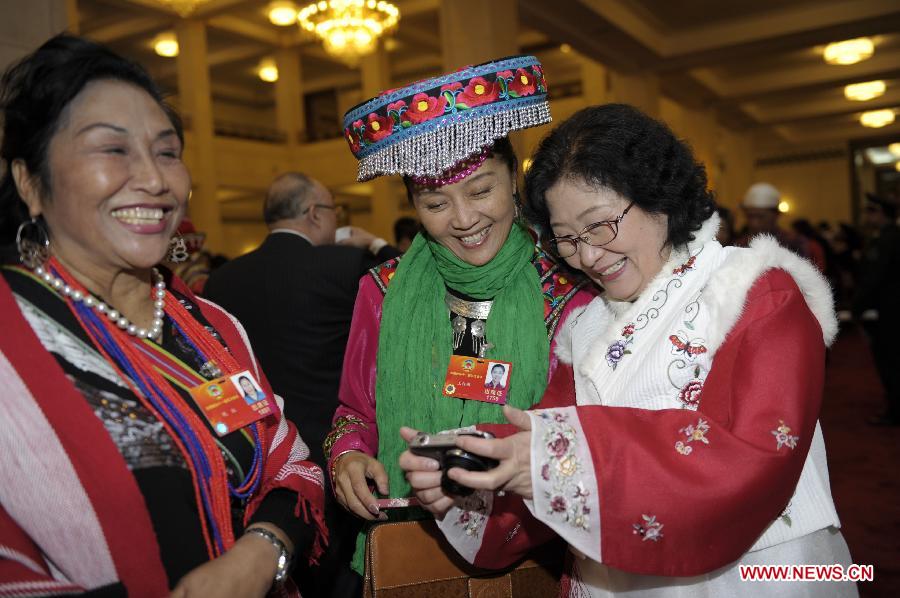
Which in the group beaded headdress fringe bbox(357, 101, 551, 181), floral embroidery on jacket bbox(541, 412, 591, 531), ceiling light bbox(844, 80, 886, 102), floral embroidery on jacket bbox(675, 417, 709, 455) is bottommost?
floral embroidery on jacket bbox(541, 412, 591, 531)

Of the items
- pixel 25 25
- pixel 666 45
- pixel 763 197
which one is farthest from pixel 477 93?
pixel 666 45

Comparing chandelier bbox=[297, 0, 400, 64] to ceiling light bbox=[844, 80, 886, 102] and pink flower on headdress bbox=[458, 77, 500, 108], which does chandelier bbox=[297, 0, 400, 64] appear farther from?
ceiling light bbox=[844, 80, 886, 102]

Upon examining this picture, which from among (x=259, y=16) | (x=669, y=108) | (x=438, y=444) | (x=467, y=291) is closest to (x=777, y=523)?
(x=438, y=444)

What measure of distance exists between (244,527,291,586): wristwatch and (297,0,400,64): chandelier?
842cm

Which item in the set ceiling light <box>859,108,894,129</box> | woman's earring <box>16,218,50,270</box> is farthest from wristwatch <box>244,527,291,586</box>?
ceiling light <box>859,108,894,129</box>

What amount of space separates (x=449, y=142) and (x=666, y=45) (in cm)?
983

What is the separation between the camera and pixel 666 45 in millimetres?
10352

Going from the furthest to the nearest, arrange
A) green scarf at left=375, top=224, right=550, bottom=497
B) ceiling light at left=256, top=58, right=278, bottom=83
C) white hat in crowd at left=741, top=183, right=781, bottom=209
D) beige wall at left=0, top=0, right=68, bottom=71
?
ceiling light at left=256, top=58, right=278, bottom=83 < white hat in crowd at left=741, top=183, right=781, bottom=209 < beige wall at left=0, top=0, right=68, bottom=71 < green scarf at left=375, top=224, right=550, bottom=497

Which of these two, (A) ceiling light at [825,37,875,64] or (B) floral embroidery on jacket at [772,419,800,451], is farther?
(A) ceiling light at [825,37,875,64]

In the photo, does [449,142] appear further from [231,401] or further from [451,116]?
[231,401]

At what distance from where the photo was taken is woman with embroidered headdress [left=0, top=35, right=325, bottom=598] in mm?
1078

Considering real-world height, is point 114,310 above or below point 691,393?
above

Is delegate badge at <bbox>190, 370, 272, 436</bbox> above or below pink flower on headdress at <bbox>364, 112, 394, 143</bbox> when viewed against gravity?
below

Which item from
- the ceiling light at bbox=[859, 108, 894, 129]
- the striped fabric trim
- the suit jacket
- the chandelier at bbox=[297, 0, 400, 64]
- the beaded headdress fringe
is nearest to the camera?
the striped fabric trim
